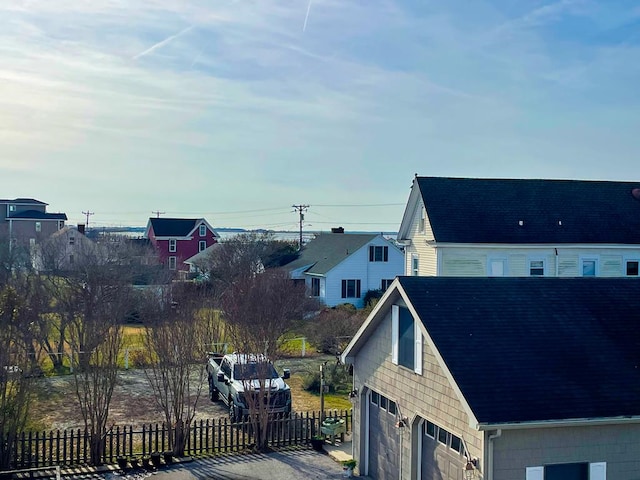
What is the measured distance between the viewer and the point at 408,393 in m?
14.5

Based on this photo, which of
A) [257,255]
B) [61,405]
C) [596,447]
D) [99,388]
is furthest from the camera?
[257,255]

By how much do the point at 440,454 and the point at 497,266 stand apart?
60.4 ft

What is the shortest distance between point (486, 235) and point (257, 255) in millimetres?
31952

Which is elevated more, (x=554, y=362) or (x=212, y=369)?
(x=554, y=362)

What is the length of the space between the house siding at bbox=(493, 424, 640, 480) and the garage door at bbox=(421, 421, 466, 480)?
112cm

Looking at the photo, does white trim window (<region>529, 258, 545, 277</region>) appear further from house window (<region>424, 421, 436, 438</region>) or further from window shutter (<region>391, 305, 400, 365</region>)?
house window (<region>424, 421, 436, 438</region>)

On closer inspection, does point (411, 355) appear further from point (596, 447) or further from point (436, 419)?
point (596, 447)

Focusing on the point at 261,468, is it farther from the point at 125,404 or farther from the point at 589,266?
the point at 589,266

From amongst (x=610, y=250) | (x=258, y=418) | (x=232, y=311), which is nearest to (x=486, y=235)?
(x=610, y=250)

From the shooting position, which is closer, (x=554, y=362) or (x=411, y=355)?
(x=554, y=362)

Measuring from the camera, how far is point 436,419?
1315cm

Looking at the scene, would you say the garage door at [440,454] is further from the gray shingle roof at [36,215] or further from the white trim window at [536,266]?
the gray shingle roof at [36,215]

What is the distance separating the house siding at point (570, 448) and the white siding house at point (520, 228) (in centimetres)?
1819

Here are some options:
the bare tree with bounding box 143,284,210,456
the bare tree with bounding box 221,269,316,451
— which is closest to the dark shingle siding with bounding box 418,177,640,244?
the bare tree with bounding box 221,269,316,451
